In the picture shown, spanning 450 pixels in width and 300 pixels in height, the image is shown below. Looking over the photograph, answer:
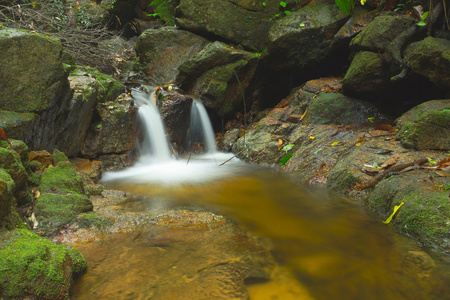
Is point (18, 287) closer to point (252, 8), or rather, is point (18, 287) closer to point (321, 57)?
point (321, 57)

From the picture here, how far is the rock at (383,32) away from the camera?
5906 millimetres

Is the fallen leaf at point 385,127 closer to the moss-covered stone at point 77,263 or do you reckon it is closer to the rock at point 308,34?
the rock at point 308,34

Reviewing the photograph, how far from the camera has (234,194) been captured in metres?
4.66

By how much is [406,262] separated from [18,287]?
9.18 ft

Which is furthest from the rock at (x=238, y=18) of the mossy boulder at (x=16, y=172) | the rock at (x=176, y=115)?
the mossy boulder at (x=16, y=172)

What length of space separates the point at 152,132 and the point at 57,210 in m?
5.24

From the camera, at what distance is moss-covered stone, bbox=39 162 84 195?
3.31m

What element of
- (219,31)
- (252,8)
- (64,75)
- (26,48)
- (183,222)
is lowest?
(183,222)

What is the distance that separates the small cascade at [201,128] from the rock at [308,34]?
291 cm

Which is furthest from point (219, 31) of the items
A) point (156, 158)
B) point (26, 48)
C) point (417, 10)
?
point (26, 48)

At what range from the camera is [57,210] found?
9.68 feet

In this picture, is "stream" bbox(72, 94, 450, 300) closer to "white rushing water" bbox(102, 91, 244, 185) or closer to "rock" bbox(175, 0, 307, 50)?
"white rushing water" bbox(102, 91, 244, 185)

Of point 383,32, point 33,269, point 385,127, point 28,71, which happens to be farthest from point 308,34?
point 33,269

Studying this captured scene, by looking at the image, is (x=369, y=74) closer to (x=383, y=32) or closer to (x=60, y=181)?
(x=383, y=32)
